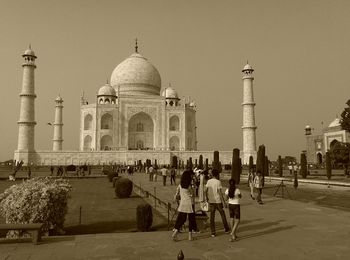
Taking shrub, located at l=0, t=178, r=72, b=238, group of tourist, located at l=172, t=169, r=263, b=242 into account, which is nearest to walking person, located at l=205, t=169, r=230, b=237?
group of tourist, located at l=172, t=169, r=263, b=242

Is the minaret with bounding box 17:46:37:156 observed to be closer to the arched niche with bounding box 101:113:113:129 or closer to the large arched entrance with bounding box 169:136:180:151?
the arched niche with bounding box 101:113:113:129

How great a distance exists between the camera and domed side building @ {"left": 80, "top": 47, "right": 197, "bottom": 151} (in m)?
49.1

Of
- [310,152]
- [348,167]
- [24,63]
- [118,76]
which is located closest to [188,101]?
[118,76]

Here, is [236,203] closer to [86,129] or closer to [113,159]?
[113,159]

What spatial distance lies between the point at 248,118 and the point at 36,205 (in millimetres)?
42499

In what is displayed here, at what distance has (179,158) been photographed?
152 ft

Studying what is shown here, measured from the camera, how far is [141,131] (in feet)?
172

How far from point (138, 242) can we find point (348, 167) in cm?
2556

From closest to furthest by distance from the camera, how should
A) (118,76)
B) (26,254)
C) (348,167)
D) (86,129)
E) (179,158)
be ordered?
(26,254) → (348,167) → (179,158) → (86,129) → (118,76)

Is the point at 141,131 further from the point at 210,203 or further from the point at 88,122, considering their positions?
the point at 210,203

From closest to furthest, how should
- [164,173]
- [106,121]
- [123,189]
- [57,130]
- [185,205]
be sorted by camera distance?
[185,205] < [123,189] < [164,173] < [106,121] < [57,130]

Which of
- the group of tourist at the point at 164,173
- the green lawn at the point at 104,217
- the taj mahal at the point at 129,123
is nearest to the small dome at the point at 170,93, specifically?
the taj mahal at the point at 129,123

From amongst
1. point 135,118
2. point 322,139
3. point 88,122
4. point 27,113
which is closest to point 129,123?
point 135,118

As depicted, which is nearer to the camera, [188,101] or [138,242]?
[138,242]
